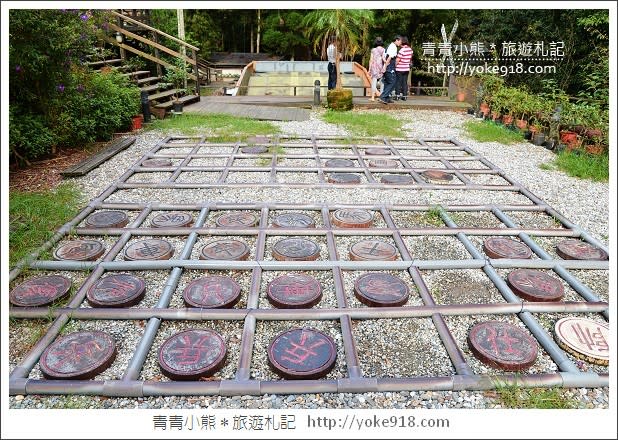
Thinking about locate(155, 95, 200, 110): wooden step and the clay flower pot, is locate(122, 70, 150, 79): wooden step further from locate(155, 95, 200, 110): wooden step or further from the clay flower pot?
the clay flower pot

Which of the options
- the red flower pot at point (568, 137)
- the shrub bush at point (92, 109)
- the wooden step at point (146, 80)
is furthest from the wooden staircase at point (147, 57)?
the red flower pot at point (568, 137)

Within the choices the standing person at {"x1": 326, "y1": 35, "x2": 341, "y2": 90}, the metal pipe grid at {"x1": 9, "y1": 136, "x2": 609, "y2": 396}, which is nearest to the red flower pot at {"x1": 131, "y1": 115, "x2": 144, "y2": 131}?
the metal pipe grid at {"x1": 9, "y1": 136, "x2": 609, "y2": 396}

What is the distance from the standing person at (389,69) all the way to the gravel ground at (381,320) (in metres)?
4.88

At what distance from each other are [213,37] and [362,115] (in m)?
16.0

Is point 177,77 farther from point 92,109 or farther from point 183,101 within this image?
point 92,109

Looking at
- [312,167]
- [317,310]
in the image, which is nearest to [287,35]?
[312,167]

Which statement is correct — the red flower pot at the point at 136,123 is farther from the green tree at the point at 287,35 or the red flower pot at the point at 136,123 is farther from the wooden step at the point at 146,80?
the green tree at the point at 287,35

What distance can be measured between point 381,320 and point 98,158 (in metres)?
5.28

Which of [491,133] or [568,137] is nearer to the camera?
[568,137]

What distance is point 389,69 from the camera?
1094 cm

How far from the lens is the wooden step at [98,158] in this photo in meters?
5.70

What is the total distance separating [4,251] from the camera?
239 centimetres

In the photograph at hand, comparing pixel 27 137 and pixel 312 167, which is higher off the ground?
pixel 27 137

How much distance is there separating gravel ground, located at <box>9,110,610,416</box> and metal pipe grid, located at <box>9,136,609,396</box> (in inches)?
1.9
